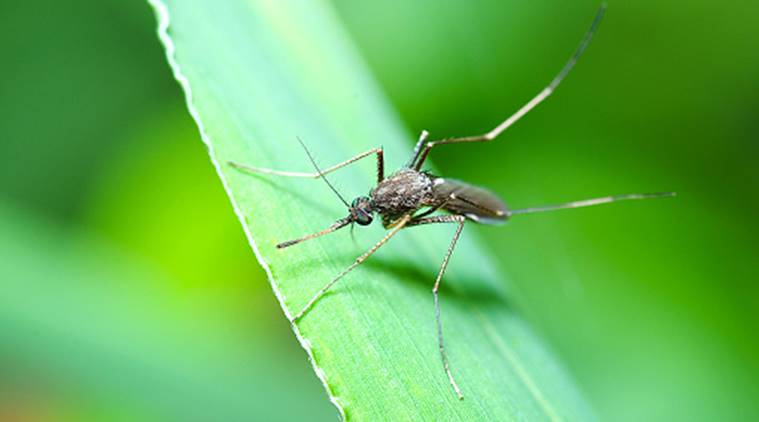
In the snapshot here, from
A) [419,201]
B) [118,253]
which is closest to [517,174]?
[419,201]

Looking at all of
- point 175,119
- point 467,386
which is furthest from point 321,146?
point 175,119

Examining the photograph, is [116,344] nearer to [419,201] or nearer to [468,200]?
[419,201]

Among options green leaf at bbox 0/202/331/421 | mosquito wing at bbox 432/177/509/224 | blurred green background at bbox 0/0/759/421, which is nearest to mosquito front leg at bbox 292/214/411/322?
mosquito wing at bbox 432/177/509/224

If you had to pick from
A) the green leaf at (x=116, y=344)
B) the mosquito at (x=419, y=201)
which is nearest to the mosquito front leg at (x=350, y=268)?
the mosquito at (x=419, y=201)

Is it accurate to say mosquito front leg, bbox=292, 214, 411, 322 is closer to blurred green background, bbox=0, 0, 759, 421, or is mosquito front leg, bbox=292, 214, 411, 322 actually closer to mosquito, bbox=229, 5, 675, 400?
mosquito, bbox=229, 5, 675, 400

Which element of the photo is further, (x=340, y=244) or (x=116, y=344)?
(x=116, y=344)
